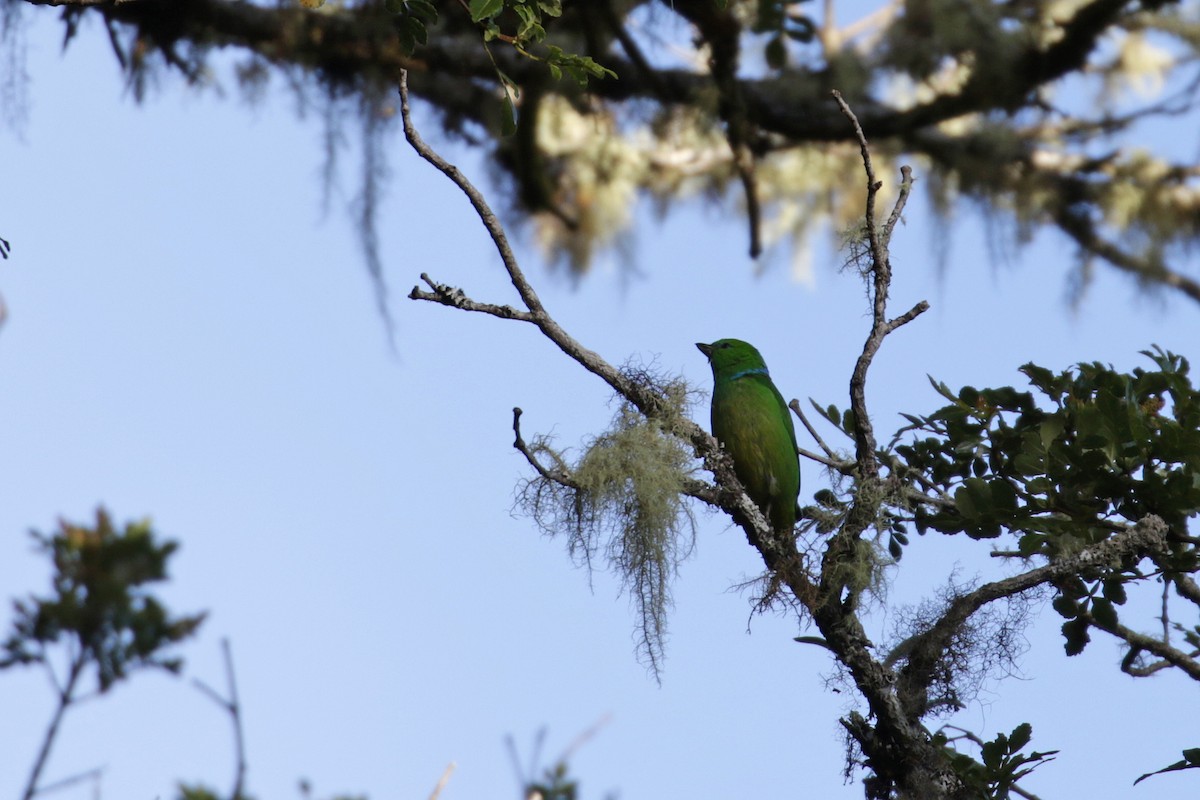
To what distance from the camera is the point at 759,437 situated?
3.77 metres

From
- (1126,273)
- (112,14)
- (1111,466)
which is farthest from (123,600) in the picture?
(1126,273)

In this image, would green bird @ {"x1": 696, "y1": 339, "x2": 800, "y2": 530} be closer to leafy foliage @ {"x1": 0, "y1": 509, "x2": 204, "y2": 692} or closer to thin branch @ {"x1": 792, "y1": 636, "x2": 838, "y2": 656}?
thin branch @ {"x1": 792, "y1": 636, "x2": 838, "y2": 656}

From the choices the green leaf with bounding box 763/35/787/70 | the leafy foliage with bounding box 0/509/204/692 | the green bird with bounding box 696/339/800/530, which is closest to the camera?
the leafy foliage with bounding box 0/509/204/692

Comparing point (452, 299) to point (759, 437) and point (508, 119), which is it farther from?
point (759, 437)

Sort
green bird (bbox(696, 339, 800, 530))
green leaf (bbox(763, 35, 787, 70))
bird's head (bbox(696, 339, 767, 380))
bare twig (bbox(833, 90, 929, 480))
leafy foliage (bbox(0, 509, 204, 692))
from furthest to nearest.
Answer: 1. green leaf (bbox(763, 35, 787, 70))
2. bird's head (bbox(696, 339, 767, 380))
3. green bird (bbox(696, 339, 800, 530))
4. bare twig (bbox(833, 90, 929, 480))
5. leafy foliage (bbox(0, 509, 204, 692))

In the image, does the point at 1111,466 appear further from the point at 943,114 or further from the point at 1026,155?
the point at 1026,155

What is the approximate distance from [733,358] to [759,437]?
0.48 metres

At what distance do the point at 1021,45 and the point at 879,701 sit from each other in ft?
15.1

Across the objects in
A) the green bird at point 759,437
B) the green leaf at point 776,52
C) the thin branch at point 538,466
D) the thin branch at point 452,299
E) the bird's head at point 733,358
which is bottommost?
the thin branch at point 538,466

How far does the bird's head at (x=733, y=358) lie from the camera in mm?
4164

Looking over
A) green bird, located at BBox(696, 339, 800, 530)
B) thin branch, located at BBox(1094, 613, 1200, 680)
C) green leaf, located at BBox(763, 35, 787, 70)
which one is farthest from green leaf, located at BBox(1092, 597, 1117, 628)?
green leaf, located at BBox(763, 35, 787, 70)

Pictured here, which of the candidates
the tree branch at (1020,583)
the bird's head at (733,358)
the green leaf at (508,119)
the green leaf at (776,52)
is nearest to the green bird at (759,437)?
the bird's head at (733,358)

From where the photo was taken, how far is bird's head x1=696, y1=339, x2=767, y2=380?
13.7 feet

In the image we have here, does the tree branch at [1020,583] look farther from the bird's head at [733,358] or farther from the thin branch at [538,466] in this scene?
the bird's head at [733,358]
